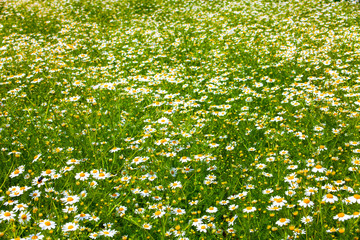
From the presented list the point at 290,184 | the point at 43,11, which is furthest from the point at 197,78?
the point at 43,11

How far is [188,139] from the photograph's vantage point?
3.92 meters

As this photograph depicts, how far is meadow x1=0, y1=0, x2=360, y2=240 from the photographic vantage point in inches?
105

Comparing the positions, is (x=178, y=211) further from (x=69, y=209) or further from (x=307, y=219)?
(x=307, y=219)

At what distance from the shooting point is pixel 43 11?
12.0 meters

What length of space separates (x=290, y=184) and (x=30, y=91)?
182 inches

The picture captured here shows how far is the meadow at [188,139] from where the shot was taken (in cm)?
268

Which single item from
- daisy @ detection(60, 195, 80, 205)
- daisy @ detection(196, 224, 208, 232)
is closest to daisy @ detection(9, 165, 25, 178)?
daisy @ detection(60, 195, 80, 205)

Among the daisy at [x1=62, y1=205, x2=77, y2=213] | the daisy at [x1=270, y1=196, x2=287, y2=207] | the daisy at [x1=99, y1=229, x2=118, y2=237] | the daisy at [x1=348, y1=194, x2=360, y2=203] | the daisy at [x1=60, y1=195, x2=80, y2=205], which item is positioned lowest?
the daisy at [x1=99, y1=229, x2=118, y2=237]

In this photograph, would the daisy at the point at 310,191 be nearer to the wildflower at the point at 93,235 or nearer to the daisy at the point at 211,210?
the daisy at the point at 211,210

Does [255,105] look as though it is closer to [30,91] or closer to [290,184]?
[290,184]

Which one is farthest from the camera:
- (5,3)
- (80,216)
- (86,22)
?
(5,3)

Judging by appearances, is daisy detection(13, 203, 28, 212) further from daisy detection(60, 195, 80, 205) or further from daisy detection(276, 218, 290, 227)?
daisy detection(276, 218, 290, 227)

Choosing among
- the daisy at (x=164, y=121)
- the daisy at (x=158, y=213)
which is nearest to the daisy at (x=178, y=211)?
the daisy at (x=158, y=213)

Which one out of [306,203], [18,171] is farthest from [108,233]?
[306,203]
